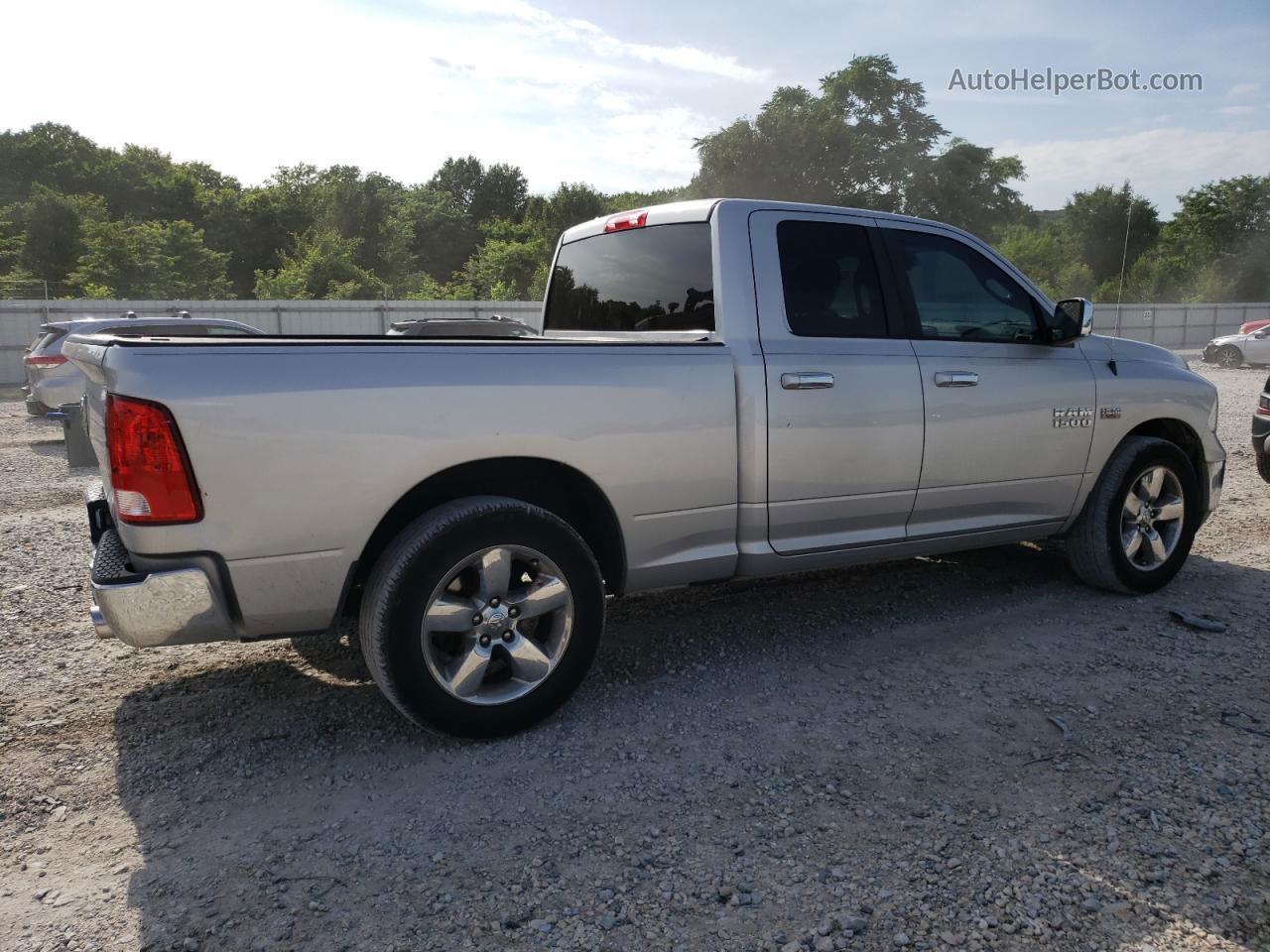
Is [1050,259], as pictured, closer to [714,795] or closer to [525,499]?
[525,499]

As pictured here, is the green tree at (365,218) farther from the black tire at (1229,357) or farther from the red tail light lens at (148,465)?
the red tail light lens at (148,465)

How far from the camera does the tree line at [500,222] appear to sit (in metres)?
40.6

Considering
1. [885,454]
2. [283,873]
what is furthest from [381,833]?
[885,454]

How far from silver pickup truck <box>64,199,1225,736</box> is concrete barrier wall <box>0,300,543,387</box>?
16.4m

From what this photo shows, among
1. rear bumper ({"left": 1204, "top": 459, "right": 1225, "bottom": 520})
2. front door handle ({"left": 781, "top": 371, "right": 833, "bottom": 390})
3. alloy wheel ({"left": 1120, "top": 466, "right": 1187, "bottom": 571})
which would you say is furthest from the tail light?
rear bumper ({"left": 1204, "top": 459, "right": 1225, "bottom": 520})

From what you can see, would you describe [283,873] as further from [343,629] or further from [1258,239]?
[1258,239]

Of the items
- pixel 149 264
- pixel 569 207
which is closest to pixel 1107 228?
pixel 569 207

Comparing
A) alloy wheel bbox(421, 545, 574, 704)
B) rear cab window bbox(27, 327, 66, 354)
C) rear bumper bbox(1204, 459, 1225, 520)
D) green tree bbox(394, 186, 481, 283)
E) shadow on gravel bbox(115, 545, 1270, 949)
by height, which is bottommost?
shadow on gravel bbox(115, 545, 1270, 949)

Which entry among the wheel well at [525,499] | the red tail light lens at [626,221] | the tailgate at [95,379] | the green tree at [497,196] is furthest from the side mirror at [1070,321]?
the green tree at [497,196]

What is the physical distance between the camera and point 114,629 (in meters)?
2.88

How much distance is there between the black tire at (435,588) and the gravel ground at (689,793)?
0.51 ft

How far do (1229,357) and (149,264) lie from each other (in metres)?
36.2

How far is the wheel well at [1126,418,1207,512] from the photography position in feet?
16.8

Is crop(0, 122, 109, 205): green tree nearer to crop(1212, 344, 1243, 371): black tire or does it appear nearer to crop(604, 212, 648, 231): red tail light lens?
crop(1212, 344, 1243, 371): black tire
